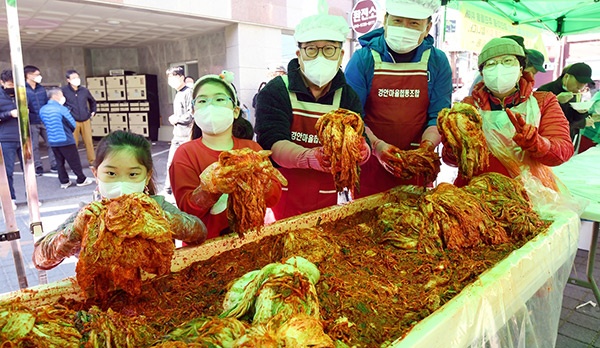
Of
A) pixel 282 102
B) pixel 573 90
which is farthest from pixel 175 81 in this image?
Answer: pixel 573 90

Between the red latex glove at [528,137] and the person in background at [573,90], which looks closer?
the red latex glove at [528,137]

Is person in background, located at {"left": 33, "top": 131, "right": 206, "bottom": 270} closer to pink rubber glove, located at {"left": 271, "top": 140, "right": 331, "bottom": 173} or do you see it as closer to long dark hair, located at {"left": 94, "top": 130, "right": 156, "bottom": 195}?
long dark hair, located at {"left": 94, "top": 130, "right": 156, "bottom": 195}

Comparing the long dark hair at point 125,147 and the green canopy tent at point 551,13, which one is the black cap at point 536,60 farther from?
the long dark hair at point 125,147

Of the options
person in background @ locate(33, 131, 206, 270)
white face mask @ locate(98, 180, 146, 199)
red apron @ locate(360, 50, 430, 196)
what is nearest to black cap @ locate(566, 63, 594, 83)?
red apron @ locate(360, 50, 430, 196)

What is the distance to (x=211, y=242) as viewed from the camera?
1.79 meters

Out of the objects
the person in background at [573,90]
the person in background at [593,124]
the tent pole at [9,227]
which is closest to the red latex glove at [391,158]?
the tent pole at [9,227]

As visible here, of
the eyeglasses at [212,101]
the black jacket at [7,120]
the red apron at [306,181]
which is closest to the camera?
the eyeglasses at [212,101]

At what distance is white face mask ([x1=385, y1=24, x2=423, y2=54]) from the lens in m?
2.75

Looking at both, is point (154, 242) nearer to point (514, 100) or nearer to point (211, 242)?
point (211, 242)

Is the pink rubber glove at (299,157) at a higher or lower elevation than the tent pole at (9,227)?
higher

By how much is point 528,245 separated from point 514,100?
47.1 inches

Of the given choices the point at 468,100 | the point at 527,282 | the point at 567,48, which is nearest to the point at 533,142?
the point at 468,100

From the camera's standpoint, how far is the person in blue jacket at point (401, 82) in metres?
2.82

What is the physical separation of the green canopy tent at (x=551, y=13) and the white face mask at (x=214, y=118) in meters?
4.96
